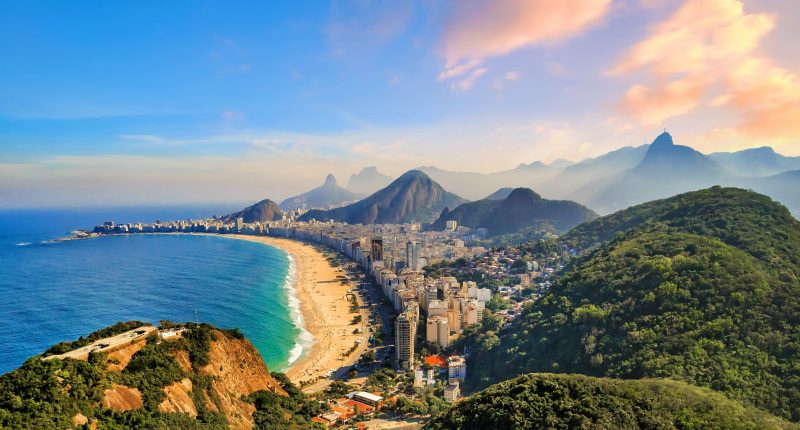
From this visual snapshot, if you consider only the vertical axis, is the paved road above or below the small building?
above

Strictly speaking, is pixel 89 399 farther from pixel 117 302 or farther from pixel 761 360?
pixel 117 302

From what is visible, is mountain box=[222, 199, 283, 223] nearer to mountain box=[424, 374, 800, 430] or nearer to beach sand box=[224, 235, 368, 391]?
beach sand box=[224, 235, 368, 391]

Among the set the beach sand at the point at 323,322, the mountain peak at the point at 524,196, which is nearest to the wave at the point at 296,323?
the beach sand at the point at 323,322

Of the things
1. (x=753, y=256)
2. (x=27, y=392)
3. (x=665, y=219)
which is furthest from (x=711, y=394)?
(x=665, y=219)

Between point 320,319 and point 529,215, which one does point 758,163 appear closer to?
point 529,215

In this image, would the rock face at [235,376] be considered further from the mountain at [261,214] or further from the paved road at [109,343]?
the mountain at [261,214]

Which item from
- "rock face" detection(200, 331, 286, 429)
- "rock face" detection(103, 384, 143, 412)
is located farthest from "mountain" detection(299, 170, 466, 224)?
"rock face" detection(103, 384, 143, 412)
